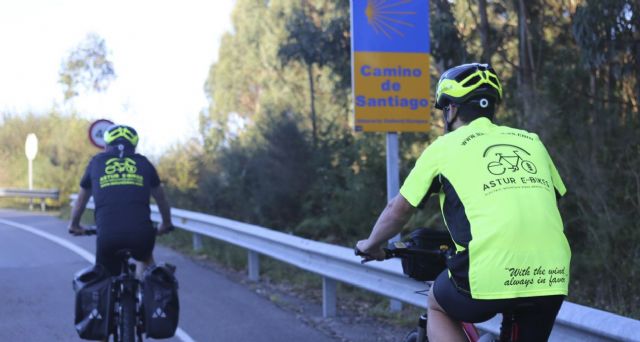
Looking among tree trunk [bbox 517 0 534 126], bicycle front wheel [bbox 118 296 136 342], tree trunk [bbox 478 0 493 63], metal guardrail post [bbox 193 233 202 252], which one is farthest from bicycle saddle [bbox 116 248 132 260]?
tree trunk [bbox 478 0 493 63]

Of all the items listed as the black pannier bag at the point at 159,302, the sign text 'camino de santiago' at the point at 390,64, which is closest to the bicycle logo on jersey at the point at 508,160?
the black pannier bag at the point at 159,302

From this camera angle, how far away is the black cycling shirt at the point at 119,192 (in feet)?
16.1

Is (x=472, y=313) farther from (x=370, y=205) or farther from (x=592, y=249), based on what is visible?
(x=370, y=205)

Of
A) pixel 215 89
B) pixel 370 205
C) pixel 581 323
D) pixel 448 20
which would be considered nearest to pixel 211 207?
pixel 370 205

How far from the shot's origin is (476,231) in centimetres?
263

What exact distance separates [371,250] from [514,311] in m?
0.71

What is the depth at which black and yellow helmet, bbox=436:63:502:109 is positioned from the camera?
9.43 ft

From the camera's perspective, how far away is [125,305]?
4.79 meters

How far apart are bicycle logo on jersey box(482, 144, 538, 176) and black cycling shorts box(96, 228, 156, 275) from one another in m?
3.01

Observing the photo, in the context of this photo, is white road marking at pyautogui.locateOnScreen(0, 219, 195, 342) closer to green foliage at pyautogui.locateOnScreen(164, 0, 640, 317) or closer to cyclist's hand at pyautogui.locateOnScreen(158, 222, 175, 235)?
cyclist's hand at pyautogui.locateOnScreen(158, 222, 175, 235)

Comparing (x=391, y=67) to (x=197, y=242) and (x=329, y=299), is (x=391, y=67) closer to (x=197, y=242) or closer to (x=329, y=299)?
(x=329, y=299)

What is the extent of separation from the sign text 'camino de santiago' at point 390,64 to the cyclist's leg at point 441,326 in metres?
4.53

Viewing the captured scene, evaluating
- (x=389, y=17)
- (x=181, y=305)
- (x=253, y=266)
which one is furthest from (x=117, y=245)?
(x=253, y=266)

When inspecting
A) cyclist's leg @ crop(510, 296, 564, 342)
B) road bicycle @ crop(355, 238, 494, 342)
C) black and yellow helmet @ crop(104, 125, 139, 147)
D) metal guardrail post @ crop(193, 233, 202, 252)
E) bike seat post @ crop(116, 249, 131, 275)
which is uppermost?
black and yellow helmet @ crop(104, 125, 139, 147)
